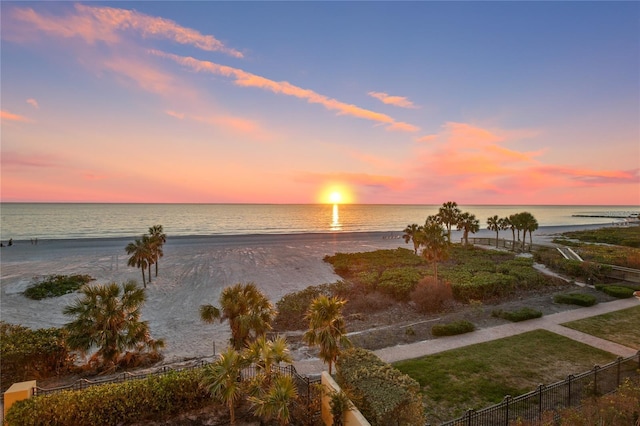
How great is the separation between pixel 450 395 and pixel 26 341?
65.4 ft

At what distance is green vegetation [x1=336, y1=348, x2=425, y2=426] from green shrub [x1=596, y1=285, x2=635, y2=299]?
84.3ft

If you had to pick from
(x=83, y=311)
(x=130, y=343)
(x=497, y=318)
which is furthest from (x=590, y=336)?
(x=83, y=311)

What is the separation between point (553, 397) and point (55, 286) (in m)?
39.2

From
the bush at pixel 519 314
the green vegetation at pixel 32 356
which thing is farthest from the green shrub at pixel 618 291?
the green vegetation at pixel 32 356

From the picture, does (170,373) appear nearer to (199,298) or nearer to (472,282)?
(199,298)

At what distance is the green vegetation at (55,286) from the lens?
2923 centimetres

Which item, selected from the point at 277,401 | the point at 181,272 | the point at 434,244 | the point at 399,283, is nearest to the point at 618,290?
the point at 434,244

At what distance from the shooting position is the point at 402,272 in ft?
111

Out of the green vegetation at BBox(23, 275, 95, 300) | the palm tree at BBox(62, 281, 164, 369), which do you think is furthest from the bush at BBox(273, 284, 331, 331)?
the green vegetation at BBox(23, 275, 95, 300)

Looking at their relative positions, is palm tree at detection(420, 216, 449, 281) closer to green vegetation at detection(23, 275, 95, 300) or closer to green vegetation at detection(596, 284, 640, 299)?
green vegetation at detection(596, 284, 640, 299)

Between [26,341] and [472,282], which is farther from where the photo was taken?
[472,282]

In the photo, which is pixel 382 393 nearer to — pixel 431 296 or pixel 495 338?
pixel 495 338

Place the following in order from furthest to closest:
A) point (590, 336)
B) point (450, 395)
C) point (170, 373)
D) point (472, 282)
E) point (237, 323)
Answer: point (472, 282) → point (590, 336) → point (237, 323) → point (450, 395) → point (170, 373)

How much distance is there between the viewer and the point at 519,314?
21547 millimetres
